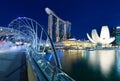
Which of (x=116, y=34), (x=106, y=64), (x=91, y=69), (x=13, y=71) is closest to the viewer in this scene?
(x=13, y=71)

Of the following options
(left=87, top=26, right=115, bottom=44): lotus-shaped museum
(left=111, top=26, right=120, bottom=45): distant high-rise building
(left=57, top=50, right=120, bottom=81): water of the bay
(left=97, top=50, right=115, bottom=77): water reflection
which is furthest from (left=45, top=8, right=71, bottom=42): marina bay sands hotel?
(left=57, top=50, right=120, bottom=81): water of the bay

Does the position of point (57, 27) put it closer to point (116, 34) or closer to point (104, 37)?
point (104, 37)

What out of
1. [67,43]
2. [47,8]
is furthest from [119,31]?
[47,8]

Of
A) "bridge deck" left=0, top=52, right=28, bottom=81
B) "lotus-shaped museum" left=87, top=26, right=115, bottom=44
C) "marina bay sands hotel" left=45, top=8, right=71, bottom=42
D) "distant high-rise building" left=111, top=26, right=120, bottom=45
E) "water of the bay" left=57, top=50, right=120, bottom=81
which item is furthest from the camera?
"distant high-rise building" left=111, top=26, right=120, bottom=45

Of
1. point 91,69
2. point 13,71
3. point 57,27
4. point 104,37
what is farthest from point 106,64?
point 57,27

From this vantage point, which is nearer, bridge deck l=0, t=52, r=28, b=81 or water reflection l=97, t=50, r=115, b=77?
bridge deck l=0, t=52, r=28, b=81

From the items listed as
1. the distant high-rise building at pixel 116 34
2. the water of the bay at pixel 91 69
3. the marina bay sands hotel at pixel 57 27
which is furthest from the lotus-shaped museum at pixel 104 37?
the water of the bay at pixel 91 69

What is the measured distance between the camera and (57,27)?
132 metres

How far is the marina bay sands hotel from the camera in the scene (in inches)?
4915

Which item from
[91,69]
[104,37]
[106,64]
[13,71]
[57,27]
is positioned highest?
[57,27]

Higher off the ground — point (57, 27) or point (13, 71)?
point (57, 27)

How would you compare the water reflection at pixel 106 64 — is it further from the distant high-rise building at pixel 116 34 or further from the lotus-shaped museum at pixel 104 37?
the distant high-rise building at pixel 116 34

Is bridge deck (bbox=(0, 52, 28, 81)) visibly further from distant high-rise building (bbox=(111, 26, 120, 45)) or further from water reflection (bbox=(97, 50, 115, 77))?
Result: distant high-rise building (bbox=(111, 26, 120, 45))

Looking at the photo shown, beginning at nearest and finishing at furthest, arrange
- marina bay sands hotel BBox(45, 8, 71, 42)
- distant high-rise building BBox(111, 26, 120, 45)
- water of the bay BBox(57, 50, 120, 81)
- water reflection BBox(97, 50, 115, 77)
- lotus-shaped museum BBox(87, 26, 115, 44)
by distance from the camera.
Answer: water of the bay BBox(57, 50, 120, 81), water reflection BBox(97, 50, 115, 77), lotus-shaped museum BBox(87, 26, 115, 44), marina bay sands hotel BBox(45, 8, 71, 42), distant high-rise building BBox(111, 26, 120, 45)
